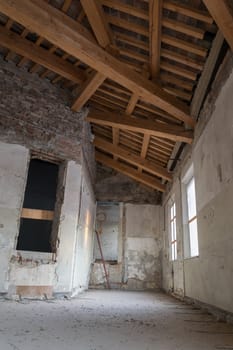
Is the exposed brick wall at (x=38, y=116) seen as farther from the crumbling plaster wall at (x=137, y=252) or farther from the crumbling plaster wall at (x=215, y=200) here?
the crumbling plaster wall at (x=137, y=252)

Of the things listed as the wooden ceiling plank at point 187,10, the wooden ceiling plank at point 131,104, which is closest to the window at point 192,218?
the wooden ceiling plank at point 131,104

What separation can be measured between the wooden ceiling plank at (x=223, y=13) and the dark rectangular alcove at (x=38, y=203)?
3.94 metres

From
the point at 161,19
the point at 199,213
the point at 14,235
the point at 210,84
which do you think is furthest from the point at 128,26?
the point at 14,235

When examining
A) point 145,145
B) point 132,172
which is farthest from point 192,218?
point 132,172

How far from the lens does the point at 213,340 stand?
7.38 ft

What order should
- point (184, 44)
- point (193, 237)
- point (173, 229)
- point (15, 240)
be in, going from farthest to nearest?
point (173, 229)
point (193, 237)
point (15, 240)
point (184, 44)

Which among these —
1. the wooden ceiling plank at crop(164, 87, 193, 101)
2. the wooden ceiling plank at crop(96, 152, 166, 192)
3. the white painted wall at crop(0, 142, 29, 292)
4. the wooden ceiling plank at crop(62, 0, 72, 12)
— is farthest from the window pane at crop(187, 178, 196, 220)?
the wooden ceiling plank at crop(62, 0, 72, 12)

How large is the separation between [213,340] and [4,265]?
11.0 feet

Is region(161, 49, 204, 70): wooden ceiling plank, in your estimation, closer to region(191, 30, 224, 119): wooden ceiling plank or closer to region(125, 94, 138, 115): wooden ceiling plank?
region(191, 30, 224, 119): wooden ceiling plank

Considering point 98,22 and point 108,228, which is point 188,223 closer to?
point 98,22

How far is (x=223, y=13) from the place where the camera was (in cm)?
293

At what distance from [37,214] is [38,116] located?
197cm

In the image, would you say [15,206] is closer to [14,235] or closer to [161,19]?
[14,235]

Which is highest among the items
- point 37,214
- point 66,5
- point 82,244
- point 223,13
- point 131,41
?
point 66,5
